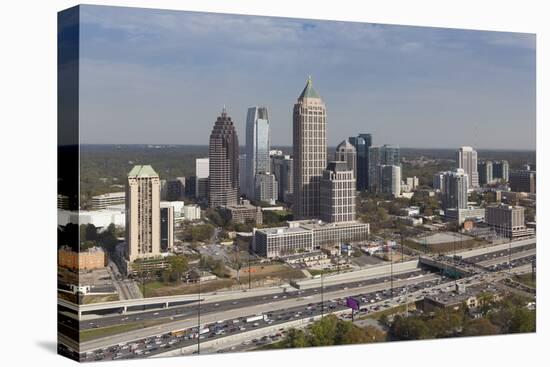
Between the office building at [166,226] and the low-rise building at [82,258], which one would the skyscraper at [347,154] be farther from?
the low-rise building at [82,258]

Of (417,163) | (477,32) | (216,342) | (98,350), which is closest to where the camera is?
(98,350)

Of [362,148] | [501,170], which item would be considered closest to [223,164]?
[362,148]

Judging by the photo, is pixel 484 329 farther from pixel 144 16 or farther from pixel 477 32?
pixel 144 16

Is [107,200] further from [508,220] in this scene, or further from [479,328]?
[508,220]

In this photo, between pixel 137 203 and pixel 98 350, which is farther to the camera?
pixel 137 203

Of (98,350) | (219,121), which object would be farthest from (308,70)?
(98,350)

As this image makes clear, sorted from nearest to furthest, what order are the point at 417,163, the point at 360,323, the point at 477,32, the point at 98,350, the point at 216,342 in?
the point at 98,350 → the point at 216,342 → the point at 360,323 → the point at 477,32 → the point at 417,163

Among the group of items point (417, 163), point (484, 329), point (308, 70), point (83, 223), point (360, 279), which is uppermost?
point (308, 70)

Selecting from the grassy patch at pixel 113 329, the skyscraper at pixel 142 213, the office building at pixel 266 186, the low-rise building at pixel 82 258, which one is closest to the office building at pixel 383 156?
the office building at pixel 266 186
